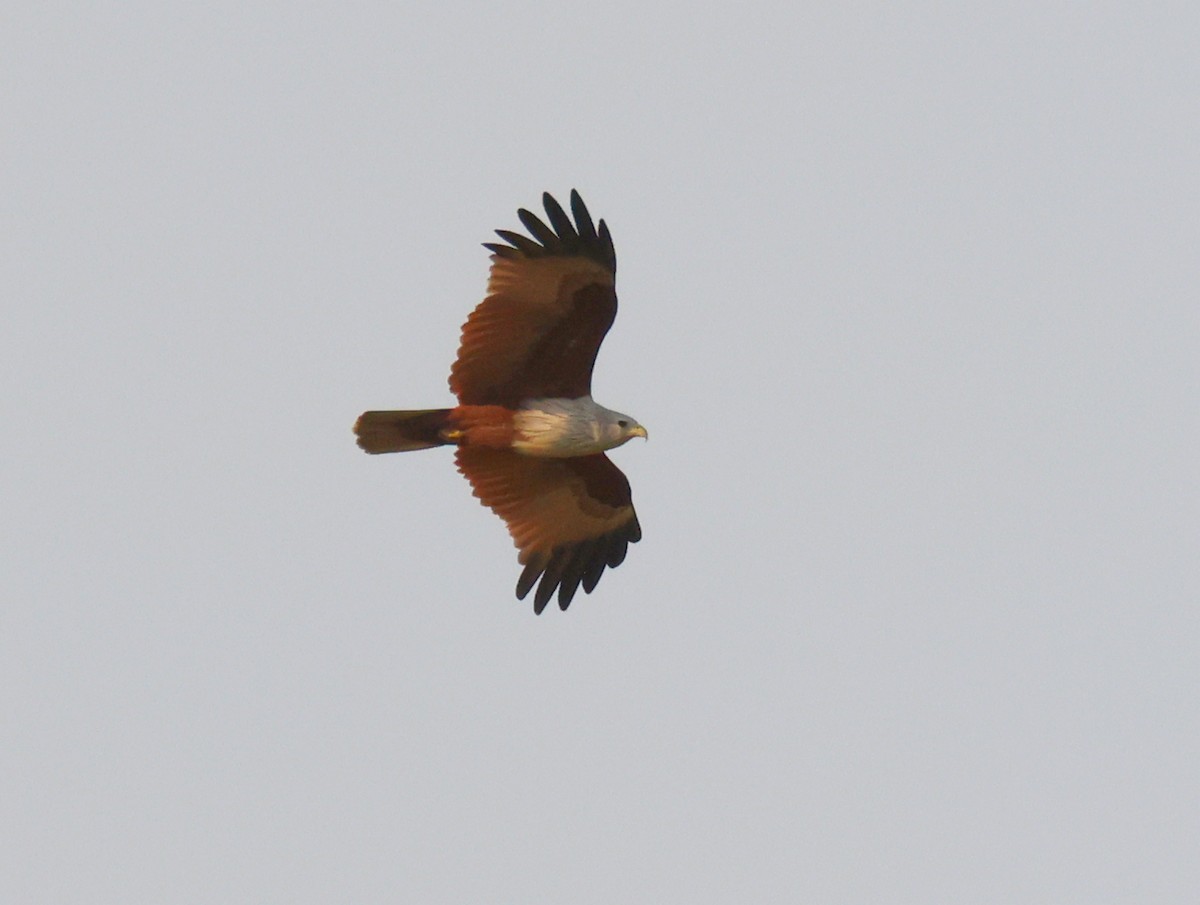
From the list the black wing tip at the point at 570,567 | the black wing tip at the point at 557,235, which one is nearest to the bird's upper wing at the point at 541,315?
the black wing tip at the point at 557,235

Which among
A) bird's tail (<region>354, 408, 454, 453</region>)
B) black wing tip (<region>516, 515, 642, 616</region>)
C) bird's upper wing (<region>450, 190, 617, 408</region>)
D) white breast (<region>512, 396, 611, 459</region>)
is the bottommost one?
black wing tip (<region>516, 515, 642, 616</region>)

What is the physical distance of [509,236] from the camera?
16.5 meters

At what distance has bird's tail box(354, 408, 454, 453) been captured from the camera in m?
16.6

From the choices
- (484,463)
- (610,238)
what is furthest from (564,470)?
(610,238)

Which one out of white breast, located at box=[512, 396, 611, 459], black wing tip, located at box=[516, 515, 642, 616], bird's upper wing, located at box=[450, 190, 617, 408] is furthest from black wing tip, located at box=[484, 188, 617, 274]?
black wing tip, located at box=[516, 515, 642, 616]

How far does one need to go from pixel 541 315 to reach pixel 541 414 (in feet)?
2.53

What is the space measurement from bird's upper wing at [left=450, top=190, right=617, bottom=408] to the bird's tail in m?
0.30

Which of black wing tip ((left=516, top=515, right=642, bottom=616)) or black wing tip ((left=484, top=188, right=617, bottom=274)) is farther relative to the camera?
black wing tip ((left=516, top=515, right=642, bottom=616))

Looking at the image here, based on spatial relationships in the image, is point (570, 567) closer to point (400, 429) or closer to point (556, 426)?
point (556, 426)

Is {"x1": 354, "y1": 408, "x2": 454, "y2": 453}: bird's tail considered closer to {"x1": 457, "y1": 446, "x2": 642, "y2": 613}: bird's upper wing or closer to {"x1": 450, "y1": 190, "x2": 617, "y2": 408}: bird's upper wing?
{"x1": 450, "y1": 190, "x2": 617, "y2": 408}: bird's upper wing

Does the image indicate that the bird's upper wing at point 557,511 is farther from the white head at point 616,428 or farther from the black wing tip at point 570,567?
the white head at point 616,428

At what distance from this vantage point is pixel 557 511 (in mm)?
17828

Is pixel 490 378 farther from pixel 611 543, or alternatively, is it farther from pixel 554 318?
pixel 611 543

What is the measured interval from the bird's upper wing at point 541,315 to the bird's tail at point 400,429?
0.30m
